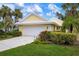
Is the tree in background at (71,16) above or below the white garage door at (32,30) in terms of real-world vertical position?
above

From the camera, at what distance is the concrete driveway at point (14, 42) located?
4367 mm

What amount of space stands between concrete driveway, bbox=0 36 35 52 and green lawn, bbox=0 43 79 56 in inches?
2.1

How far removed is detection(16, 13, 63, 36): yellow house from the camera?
438 centimetres

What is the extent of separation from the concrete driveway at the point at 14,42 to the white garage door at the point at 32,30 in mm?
65

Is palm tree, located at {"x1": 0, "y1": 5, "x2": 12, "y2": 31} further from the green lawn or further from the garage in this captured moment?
the green lawn

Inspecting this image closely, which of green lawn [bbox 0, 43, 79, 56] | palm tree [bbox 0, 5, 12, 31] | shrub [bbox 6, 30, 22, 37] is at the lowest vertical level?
green lawn [bbox 0, 43, 79, 56]

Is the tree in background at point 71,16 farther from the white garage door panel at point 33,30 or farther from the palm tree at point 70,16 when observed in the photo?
the white garage door panel at point 33,30

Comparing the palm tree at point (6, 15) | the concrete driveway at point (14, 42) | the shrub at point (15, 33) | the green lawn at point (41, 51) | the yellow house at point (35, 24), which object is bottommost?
the green lawn at point (41, 51)

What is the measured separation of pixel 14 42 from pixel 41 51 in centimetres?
39

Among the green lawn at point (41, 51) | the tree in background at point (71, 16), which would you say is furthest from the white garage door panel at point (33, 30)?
the tree in background at point (71, 16)

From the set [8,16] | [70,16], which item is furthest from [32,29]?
[70,16]

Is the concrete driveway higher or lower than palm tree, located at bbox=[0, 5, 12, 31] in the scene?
lower

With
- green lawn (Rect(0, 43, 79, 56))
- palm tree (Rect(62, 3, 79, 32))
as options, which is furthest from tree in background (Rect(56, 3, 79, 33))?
green lawn (Rect(0, 43, 79, 56))

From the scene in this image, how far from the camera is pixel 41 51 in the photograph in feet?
14.3
